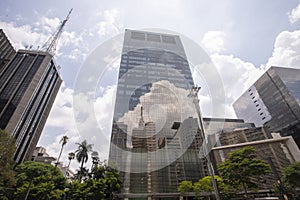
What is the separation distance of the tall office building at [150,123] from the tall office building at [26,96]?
22.1m

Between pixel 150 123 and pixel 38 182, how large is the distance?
1832cm

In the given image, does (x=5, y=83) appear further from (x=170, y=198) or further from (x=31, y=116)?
(x=170, y=198)

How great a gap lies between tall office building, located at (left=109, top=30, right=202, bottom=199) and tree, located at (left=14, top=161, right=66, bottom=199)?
26.6 ft

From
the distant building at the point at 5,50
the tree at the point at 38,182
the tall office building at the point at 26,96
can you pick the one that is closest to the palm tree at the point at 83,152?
the tree at the point at 38,182

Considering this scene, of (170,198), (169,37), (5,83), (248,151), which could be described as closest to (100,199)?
(170,198)

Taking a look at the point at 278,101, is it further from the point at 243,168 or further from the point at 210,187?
the point at 243,168

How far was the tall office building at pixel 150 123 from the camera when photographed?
27.2 meters

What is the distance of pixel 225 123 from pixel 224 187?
41249 mm

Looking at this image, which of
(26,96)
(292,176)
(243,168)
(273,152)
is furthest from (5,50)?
(273,152)

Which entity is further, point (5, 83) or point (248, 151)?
point (5, 83)

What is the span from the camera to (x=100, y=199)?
1911cm

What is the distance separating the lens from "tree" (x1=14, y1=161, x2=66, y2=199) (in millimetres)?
18578

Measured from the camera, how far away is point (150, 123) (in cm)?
3025

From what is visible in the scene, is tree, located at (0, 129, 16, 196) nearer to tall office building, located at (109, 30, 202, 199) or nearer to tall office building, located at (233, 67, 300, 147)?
tall office building, located at (109, 30, 202, 199)
